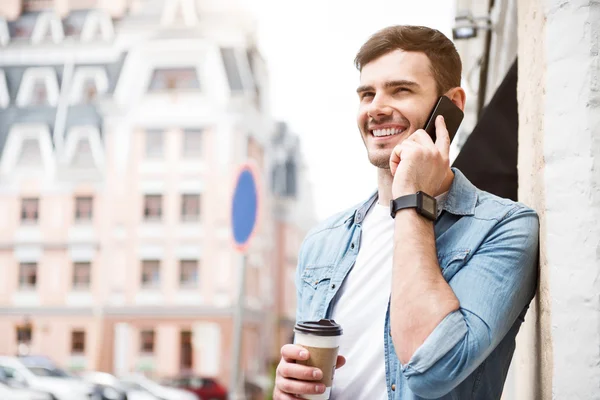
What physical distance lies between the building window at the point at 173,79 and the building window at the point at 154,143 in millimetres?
1482

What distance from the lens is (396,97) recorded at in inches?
57.9

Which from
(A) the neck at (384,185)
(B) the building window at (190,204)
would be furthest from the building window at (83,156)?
(A) the neck at (384,185)

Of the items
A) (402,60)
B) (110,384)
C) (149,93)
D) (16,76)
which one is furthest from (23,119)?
(402,60)

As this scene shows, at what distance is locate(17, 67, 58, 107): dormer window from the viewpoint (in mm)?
24453

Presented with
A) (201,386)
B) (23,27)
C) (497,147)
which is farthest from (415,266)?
(23,27)

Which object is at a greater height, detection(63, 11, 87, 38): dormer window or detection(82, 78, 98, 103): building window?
detection(63, 11, 87, 38): dormer window

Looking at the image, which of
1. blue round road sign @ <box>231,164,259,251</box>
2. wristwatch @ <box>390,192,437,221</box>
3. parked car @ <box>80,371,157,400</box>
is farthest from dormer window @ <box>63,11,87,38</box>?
wristwatch @ <box>390,192,437,221</box>

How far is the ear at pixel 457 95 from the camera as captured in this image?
151 centimetres

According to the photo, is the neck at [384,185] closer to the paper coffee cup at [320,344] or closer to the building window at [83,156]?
the paper coffee cup at [320,344]

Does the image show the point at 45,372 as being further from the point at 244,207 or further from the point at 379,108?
the point at 379,108

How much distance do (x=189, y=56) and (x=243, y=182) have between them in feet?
60.9

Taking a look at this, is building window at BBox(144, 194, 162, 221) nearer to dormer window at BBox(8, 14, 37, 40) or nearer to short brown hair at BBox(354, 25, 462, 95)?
dormer window at BBox(8, 14, 37, 40)

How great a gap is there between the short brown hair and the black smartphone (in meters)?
0.04

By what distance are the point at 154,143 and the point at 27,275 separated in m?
6.25
